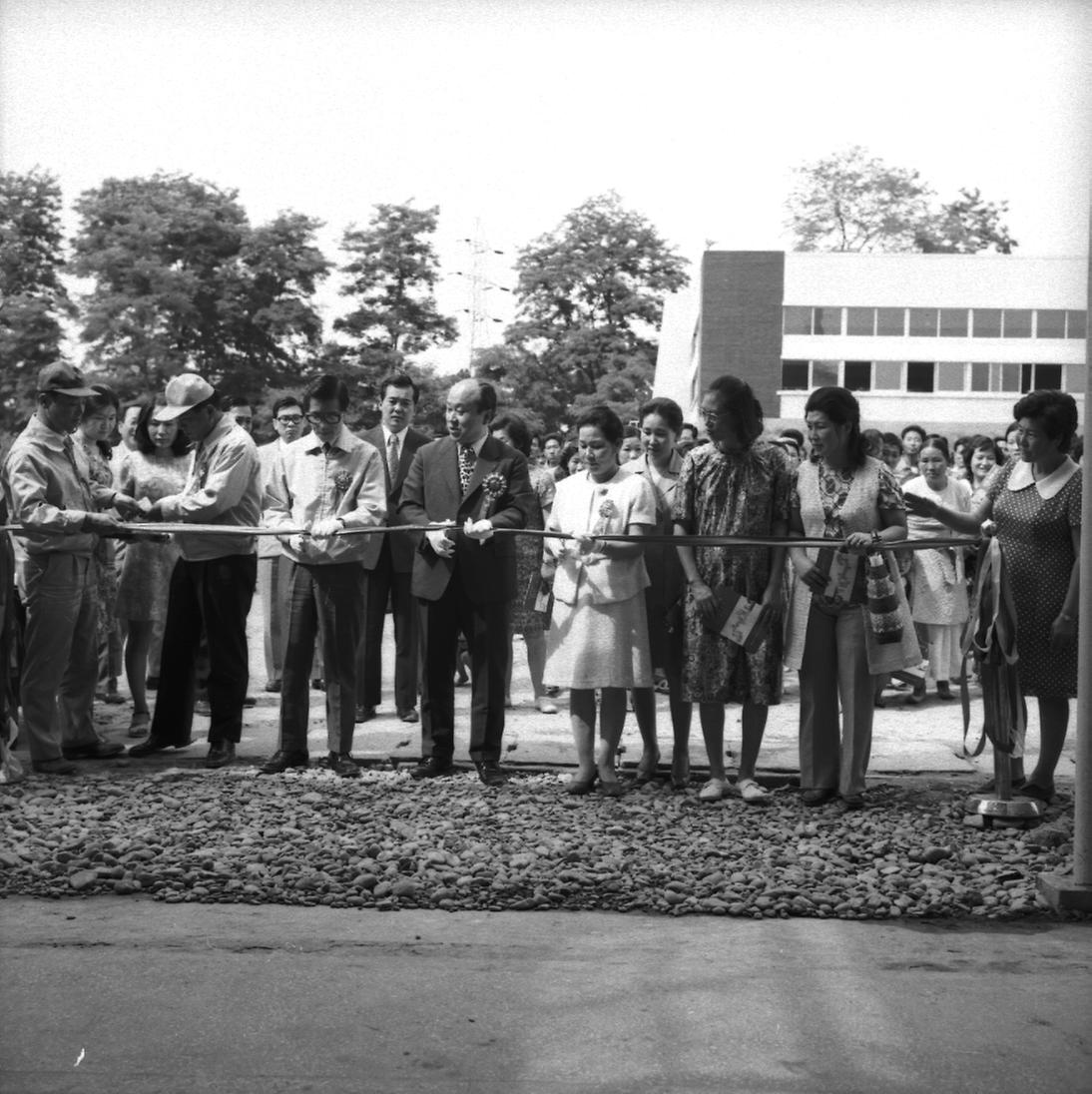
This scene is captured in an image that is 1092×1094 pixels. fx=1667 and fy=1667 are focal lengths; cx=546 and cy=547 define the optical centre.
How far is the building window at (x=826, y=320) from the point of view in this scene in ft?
207

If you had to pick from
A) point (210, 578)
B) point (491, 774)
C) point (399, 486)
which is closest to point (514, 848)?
point (491, 774)

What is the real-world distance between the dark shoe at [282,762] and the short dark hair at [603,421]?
2.25m

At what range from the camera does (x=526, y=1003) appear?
15.5ft

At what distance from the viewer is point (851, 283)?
2484 inches

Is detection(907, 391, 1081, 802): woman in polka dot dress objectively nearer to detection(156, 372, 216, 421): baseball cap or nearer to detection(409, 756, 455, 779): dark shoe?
detection(409, 756, 455, 779): dark shoe

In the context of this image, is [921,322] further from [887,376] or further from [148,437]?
[148,437]

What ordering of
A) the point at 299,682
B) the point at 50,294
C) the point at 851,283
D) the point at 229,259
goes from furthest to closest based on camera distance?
the point at 851,283 < the point at 229,259 < the point at 50,294 < the point at 299,682

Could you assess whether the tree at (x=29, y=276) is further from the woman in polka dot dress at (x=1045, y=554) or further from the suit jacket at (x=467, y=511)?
the woman in polka dot dress at (x=1045, y=554)

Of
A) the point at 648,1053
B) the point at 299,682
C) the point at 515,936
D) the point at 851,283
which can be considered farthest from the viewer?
the point at 851,283

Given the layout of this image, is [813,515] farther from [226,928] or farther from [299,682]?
[226,928]

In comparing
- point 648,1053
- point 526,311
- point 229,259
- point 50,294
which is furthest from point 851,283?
point 648,1053

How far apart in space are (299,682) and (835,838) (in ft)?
9.95

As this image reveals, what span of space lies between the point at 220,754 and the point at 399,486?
253 centimetres

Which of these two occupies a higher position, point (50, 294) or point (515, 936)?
point (50, 294)
